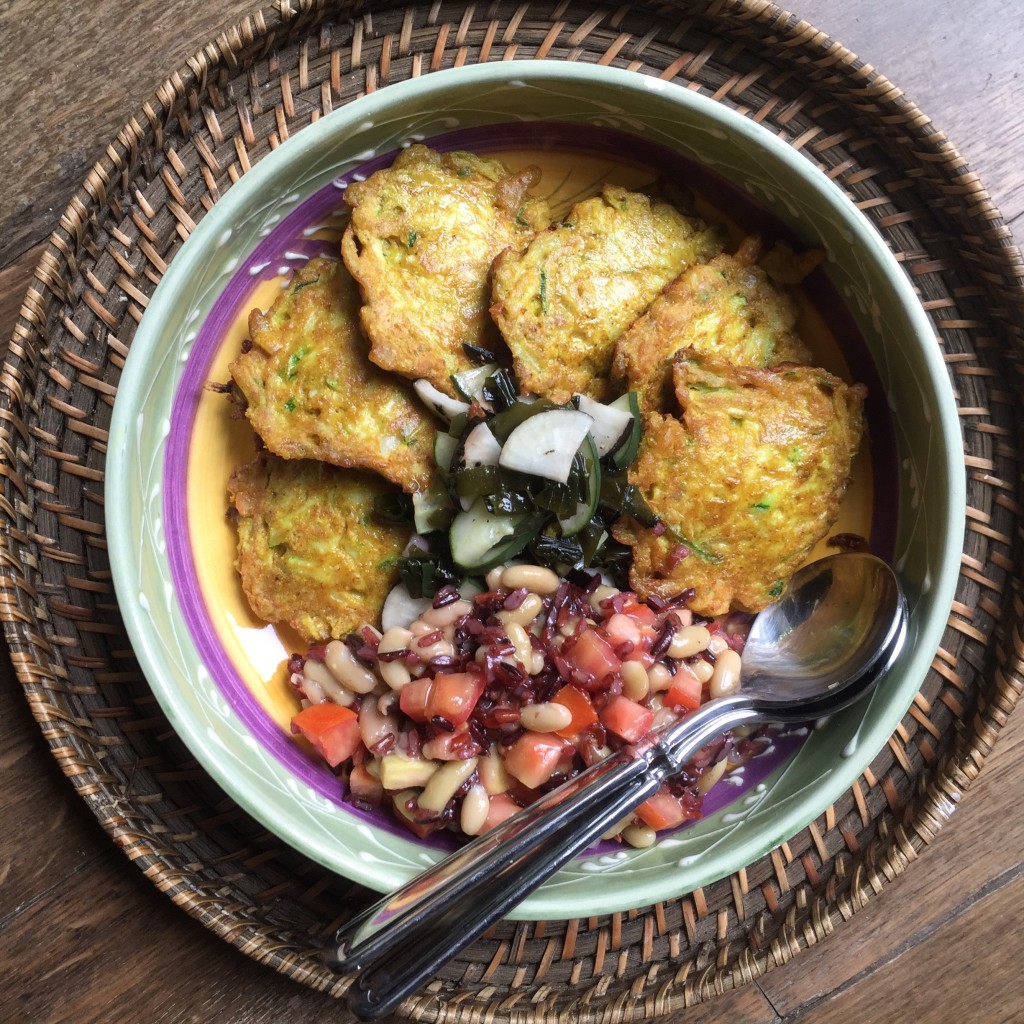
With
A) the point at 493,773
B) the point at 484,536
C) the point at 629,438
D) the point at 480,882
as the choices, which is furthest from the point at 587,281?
the point at 480,882

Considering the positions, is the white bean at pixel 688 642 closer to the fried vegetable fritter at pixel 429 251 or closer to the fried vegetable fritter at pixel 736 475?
the fried vegetable fritter at pixel 736 475

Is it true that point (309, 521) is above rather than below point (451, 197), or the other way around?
below

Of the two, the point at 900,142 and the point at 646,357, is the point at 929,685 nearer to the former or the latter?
the point at 646,357

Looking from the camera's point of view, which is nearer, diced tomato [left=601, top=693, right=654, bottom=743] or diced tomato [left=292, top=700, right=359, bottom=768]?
diced tomato [left=601, top=693, right=654, bottom=743]

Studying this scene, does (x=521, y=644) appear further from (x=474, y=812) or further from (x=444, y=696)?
(x=474, y=812)

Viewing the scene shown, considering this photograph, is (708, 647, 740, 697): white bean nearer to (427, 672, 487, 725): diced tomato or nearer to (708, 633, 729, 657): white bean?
(708, 633, 729, 657): white bean

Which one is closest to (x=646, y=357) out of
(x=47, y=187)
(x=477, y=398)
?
(x=477, y=398)

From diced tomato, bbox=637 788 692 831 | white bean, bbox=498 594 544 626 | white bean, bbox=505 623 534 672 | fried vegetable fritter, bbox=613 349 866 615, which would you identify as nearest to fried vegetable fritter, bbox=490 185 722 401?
fried vegetable fritter, bbox=613 349 866 615
